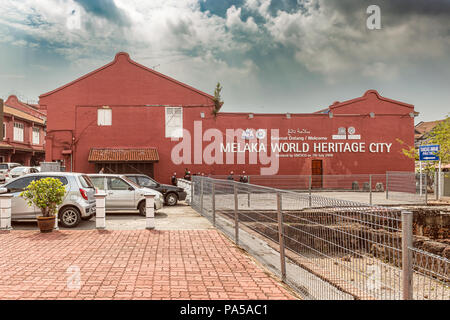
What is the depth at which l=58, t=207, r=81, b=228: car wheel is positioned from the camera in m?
10.3

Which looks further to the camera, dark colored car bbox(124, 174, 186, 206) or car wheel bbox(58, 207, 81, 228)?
dark colored car bbox(124, 174, 186, 206)

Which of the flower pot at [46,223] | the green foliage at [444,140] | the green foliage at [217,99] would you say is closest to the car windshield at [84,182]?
the flower pot at [46,223]

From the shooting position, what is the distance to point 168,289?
4.98m

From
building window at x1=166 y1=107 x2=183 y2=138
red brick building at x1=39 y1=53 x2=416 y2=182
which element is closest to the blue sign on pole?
red brick building at x1=39 y1=53 x2=416 y2=182

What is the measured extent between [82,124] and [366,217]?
1002 inches

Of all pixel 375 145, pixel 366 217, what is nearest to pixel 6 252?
pixel 366 217

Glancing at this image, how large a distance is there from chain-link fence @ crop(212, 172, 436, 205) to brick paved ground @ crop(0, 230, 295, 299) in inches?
464

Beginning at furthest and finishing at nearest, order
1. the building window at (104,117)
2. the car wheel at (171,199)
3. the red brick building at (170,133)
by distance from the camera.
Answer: the building window at (104,117), the red brick building at (170,133), the car wheel at (171,199)

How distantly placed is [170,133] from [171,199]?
10756mm

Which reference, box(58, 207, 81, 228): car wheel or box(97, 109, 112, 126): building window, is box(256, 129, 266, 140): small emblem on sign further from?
box(58, 207, 81, 228): car wheel

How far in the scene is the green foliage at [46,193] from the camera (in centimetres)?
911

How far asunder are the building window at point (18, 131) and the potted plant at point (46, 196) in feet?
113

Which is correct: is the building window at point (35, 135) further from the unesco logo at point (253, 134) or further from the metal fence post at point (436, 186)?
the metal fence post at point (436, 186)

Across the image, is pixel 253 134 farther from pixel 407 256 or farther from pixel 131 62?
pixel 407 256
